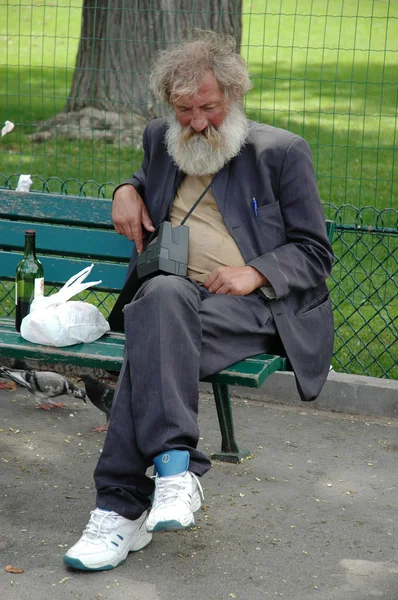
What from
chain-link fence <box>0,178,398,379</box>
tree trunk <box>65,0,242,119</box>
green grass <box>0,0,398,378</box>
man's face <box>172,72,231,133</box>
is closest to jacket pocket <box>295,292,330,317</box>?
man's face <box>172,72,231,133</box>

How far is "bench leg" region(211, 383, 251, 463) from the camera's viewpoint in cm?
406

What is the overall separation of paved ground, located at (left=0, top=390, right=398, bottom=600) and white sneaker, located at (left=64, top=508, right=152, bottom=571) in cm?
5

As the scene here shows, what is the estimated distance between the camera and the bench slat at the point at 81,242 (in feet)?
14.1

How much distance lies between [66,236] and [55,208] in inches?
5.8

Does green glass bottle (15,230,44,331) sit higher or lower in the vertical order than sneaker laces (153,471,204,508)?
higher

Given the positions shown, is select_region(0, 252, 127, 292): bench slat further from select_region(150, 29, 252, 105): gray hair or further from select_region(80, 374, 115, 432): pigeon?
select_region(150, 29, 252, 105): gray hair

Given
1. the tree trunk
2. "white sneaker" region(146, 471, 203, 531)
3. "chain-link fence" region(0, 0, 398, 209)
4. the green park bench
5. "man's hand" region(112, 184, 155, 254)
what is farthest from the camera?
the tree trunk

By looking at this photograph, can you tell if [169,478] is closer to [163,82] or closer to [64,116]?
[163,82]

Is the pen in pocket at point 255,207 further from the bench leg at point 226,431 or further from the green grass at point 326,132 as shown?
the green grass at point 326,132

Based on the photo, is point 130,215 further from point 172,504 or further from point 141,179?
point 172,504

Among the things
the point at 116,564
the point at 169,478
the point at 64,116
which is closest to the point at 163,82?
the point at 169,478

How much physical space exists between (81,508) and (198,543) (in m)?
0.52

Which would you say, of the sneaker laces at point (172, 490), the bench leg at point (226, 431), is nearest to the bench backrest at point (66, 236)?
the bench leg at point (226, 431)

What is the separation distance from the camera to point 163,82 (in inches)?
147
